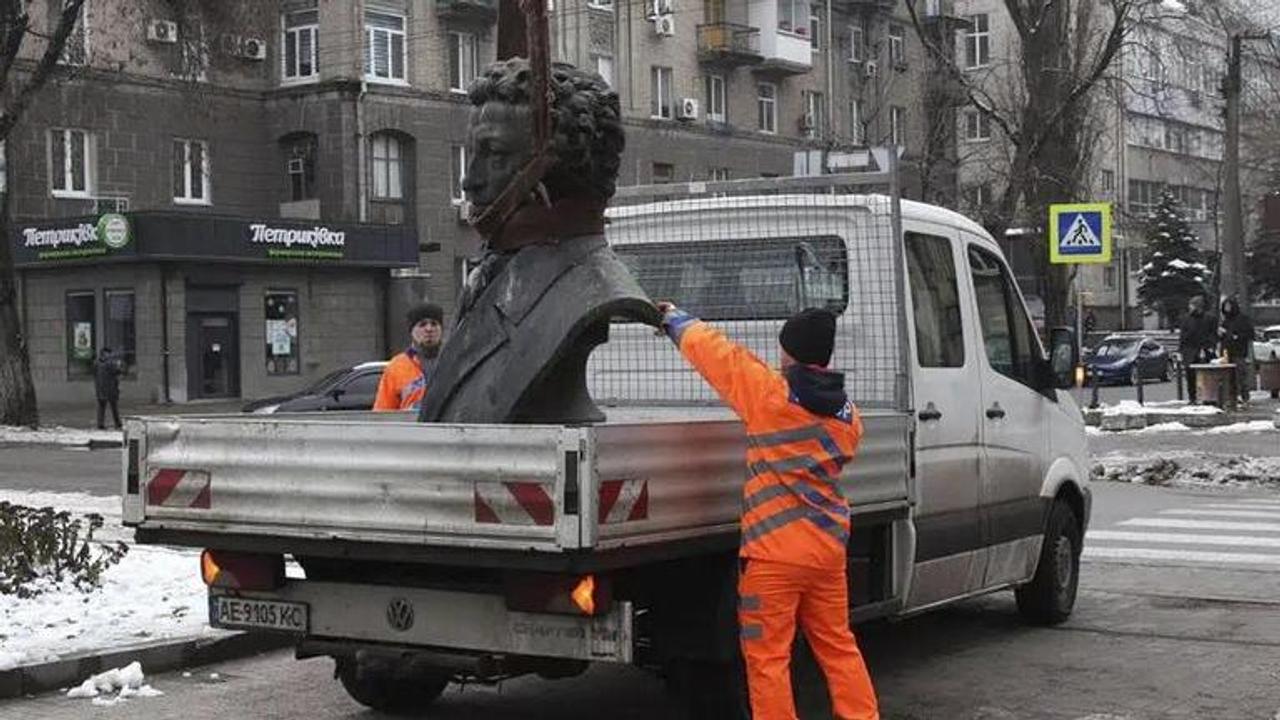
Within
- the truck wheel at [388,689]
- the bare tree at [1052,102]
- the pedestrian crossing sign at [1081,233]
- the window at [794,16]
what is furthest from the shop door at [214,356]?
the truck wheel at [388,689]

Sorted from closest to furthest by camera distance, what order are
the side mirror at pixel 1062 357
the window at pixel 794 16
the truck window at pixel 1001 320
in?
the truck window at pixel 1001 320, the side mirror at pixel 1062 357, the window at pixel 794 16

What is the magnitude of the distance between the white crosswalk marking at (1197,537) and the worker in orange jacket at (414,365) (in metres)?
5.68

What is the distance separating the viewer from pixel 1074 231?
21078 millimetres

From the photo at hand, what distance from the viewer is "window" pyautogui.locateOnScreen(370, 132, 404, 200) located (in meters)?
42.1

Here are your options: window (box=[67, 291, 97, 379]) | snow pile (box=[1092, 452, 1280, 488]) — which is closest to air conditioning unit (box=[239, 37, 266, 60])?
window (box=[67, 291, 97, 379])

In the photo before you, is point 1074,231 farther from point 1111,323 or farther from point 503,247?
point 1111,323

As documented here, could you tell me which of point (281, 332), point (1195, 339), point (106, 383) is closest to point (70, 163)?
point (281, 332)

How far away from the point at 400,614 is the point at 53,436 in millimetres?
23947

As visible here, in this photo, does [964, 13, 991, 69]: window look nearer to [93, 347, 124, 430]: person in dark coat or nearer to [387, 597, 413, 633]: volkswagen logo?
[93, 347, 124, 430]: person in dark coat

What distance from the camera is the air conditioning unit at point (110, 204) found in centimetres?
3850

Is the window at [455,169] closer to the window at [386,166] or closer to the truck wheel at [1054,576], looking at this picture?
the window at [386,166]

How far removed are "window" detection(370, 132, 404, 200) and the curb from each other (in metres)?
34.2

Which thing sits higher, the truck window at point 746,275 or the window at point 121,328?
the window at point 121,328

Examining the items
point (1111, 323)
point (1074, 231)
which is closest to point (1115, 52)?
point (1074, 231)
